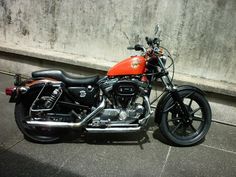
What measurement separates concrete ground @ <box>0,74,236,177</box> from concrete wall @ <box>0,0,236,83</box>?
1.37m

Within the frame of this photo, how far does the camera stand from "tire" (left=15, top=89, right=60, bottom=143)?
3.82 metres

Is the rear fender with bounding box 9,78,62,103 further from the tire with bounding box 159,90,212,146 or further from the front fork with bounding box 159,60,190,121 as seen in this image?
the tire with bounding box 159,90,212,146

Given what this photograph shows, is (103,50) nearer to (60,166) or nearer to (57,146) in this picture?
(57,146)

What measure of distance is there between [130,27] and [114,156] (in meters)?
2.41

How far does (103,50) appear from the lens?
17.8 feet

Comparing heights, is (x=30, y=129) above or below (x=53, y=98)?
below

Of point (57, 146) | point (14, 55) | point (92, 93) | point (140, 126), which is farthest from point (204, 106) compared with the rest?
point (14, 55)

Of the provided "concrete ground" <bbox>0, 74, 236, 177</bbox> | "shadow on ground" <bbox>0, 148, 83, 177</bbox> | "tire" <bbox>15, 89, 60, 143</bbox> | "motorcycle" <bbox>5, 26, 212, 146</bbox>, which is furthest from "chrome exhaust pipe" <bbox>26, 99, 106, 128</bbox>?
"shadow on ground" <bbox>0, 148, 83, 177</bbox>

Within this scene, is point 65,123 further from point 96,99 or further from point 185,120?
point 185,120

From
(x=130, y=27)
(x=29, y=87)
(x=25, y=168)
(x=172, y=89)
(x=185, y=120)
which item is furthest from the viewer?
(x=130, y=27)

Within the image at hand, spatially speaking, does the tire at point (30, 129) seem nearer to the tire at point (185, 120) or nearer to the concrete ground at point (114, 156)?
the concrete ground at point (114, 156)

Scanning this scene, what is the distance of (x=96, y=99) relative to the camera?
386 cm

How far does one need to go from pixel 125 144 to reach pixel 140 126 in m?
0.39

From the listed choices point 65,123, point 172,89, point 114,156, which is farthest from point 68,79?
point 172,89
